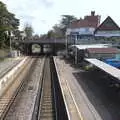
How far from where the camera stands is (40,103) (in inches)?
1041

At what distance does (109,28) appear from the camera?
335 feet

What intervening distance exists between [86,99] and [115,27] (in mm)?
76403

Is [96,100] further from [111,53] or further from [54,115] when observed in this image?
[111,53]

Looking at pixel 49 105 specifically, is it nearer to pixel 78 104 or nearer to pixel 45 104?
pixel 45 104

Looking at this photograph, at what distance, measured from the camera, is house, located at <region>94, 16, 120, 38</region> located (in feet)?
334

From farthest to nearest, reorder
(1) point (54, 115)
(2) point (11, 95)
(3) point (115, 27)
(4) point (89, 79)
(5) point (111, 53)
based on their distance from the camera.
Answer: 1. (3) point (115, 27)
2. (5) point (111, 53)
3. (4) point (89, 79)
4. (2) point (11, 95)
5. (1) point (54, 115)

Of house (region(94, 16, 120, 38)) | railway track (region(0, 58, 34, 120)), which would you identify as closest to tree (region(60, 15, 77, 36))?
house (region(94, 16, 120, 38))

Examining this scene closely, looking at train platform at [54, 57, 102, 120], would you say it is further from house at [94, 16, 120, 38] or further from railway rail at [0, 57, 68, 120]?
house at [94, 16, 120, 38]

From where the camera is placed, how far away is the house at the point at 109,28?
102 m

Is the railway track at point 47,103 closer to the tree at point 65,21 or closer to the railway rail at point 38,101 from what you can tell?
the railway rail at point 38,101

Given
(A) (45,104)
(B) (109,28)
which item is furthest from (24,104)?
(B) (109,28)

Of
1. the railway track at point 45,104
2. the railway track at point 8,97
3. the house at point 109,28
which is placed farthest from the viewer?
the house at point 109,28

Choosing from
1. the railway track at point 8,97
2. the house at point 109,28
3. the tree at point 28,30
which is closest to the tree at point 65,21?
the tree at point 28,30

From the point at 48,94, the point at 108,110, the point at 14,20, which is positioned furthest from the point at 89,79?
the point at 14,20
